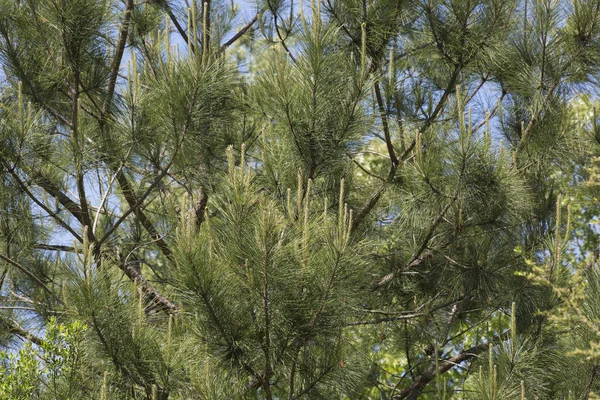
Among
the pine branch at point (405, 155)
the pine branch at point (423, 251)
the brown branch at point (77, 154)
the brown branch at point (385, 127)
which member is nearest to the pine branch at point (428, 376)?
the pine branch at point (423, 251)

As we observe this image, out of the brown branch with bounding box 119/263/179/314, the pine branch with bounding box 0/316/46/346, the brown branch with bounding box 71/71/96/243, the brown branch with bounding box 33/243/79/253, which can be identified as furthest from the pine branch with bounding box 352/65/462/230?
the pine branch with bounding box 0/316/46/346

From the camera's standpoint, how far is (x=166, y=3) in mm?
6184

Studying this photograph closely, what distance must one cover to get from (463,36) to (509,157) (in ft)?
2.31

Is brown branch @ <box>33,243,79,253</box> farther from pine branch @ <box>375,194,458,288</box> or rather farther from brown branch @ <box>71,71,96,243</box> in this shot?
pine branch @ <box>375,194,458,288</box>

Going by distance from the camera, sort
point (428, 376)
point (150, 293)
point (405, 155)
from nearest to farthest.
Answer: point (405, 155)
point (150, 293)
point (428, 376)

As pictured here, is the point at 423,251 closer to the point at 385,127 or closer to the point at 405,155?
the point at 405,155

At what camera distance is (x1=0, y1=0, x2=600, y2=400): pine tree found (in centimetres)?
392

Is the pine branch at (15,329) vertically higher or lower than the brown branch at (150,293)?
lower

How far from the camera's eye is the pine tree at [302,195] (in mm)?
3920

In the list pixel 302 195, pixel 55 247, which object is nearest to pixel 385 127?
pixel 302 195

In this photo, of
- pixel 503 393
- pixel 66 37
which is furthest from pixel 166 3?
pixel 503 393

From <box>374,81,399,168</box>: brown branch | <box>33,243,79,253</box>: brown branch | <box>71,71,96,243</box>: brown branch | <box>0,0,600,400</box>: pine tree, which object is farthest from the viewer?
<box>33,243,79,253</box>: brown branch

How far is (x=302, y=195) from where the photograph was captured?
4246 millimetres

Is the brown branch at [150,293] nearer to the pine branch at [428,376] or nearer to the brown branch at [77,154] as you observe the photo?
the brown branch at [77,154]
